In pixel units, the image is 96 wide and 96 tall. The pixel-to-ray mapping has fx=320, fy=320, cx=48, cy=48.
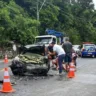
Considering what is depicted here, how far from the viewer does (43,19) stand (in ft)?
155

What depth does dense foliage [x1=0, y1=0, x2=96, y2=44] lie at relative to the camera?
33.8 metres

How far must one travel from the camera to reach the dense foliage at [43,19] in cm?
3378

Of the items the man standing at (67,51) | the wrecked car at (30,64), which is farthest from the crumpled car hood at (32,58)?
the man standing at (67,51)

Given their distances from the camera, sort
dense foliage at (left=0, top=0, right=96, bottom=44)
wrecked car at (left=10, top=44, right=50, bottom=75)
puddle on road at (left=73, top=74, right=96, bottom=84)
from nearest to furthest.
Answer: puddle on road at (left=73, top=74, right=96, bottom=84) → wrecked car at (left=10, top=44, right=50, bottom=75) → dense foliage at (left=0, top=0, right=96, bottom=44)

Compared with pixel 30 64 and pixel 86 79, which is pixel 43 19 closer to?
pixel 30 64

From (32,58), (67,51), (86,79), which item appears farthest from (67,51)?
(86,79)

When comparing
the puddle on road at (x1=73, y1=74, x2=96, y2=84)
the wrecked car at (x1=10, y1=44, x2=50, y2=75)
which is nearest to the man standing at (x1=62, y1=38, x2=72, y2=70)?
the wrecked car at (x1=10, y1=44, x2=50, y2=75)

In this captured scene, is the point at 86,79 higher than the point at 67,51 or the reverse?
the reverse

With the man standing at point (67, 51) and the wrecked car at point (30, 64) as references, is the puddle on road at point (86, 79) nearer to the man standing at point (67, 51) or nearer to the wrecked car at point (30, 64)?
the wrecked car at point (30, 64)

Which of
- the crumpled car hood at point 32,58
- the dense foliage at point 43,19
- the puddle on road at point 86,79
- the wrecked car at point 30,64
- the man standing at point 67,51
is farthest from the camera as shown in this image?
the dense foliage at point 43,19

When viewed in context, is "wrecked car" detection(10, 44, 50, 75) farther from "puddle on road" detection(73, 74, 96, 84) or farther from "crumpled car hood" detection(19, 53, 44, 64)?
"puddle on road" detection(73, 74, 96, 84)

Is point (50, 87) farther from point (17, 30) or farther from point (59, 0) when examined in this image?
point (59, 0)

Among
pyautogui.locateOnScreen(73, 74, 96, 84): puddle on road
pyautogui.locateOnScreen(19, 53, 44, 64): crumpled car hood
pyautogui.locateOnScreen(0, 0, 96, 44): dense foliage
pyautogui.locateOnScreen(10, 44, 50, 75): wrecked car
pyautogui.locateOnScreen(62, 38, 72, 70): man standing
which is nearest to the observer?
pyautogui.locateOnScreen(73, 74, 96, 84): puddle on road

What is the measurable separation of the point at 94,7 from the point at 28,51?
56285mm
